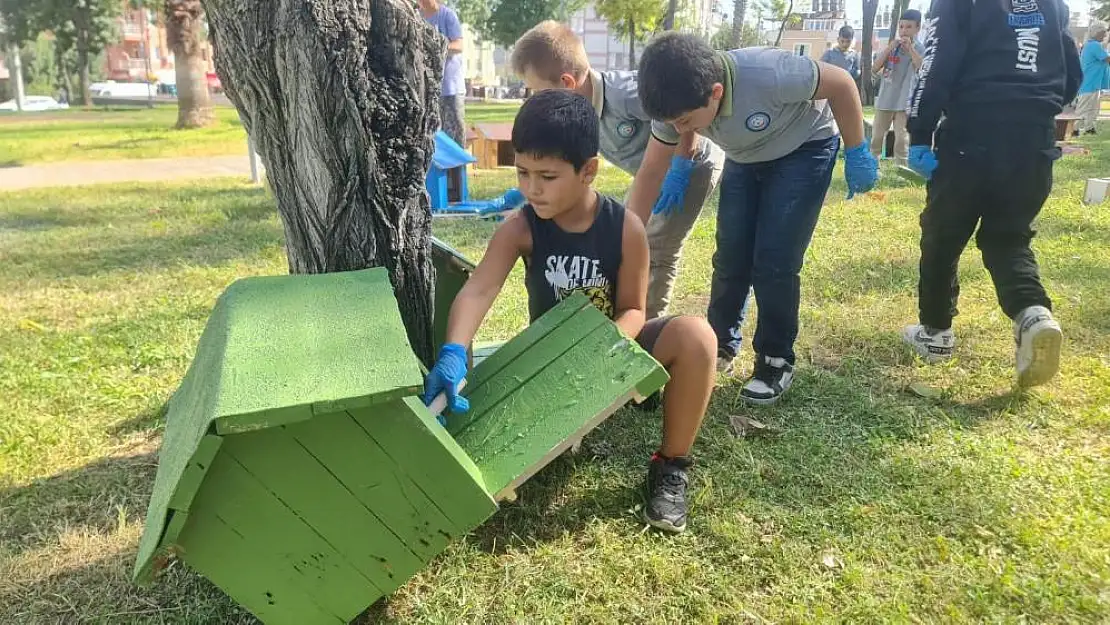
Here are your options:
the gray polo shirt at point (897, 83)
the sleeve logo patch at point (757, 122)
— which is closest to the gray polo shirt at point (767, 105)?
the sleeve logo patch at point (757, 122)

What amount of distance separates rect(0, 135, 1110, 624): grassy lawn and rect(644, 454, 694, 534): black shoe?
43mm

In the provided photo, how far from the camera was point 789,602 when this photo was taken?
1727 mm

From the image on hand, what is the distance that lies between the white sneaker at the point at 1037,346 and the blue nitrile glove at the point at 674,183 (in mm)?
1288

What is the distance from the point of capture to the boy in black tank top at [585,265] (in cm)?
194

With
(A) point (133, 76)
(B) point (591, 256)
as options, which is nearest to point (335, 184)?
(B) point (591, 256)

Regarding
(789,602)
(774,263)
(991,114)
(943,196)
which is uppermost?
(991,114)

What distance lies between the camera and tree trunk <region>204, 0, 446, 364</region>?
173 cm

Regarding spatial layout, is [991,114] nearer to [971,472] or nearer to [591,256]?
[971,472]

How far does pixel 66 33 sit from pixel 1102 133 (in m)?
37.7

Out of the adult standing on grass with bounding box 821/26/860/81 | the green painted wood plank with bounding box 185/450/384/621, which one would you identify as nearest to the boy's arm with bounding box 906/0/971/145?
the green painted wood plank with bounding box 185/450/384/621

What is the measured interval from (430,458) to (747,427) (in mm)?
1394

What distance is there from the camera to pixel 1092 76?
1098cm

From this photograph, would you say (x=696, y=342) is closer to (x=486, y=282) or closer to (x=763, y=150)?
(x=486, y=282)

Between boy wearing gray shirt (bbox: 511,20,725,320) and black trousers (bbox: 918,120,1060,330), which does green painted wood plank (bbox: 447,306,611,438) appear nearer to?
boy wearing gray shirt (bbox: 511,20,725,320)
